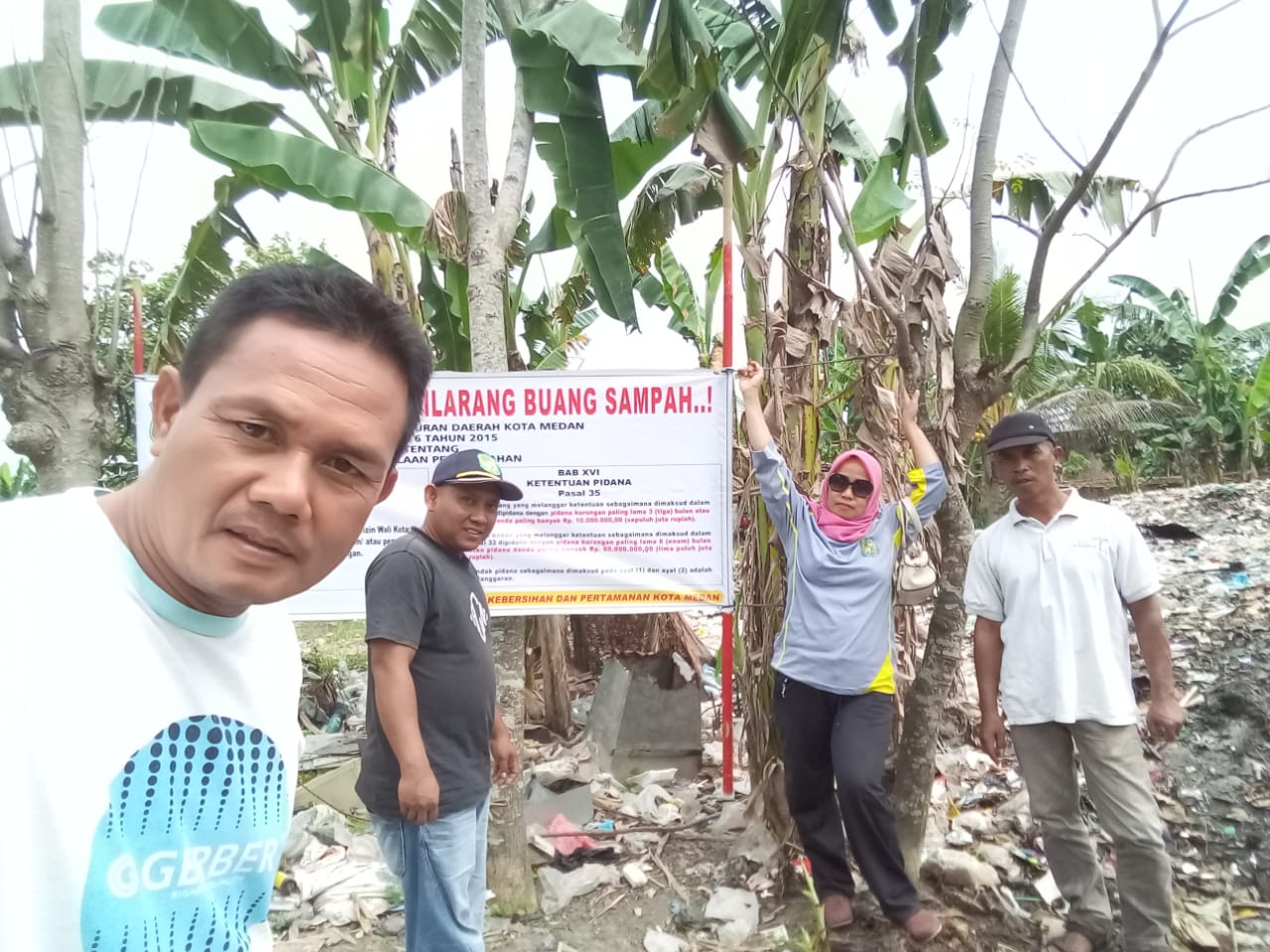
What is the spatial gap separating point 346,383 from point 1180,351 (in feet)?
65.1

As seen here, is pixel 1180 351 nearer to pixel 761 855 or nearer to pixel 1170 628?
pixel 1170 628

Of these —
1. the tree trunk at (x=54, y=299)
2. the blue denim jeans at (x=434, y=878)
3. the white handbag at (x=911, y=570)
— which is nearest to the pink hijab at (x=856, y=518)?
the white handbag at (x=911, y=570)

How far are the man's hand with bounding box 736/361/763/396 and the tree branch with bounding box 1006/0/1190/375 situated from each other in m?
0.96

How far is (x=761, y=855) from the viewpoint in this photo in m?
3.31

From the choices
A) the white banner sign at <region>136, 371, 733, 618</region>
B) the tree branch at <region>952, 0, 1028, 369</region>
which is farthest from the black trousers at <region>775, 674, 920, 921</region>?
the tree branch at <region>952, 0, 1028, 369</region>

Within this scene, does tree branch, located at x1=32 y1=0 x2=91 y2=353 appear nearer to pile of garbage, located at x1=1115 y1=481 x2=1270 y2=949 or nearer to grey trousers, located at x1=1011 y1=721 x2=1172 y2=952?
grey trousers, located at x1=1011 y1=721 x2=1172 y2=952

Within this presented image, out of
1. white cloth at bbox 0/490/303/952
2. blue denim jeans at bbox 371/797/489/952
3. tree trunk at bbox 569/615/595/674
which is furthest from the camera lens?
tree trunk at bbox 569/615/595/674

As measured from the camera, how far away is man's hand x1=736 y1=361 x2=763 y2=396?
3.19 metres

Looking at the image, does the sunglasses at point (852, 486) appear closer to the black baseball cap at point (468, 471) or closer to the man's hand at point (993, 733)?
the man's hand at point (993, 733)

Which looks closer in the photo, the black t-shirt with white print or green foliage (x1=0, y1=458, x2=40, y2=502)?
the black t-shirt with white print

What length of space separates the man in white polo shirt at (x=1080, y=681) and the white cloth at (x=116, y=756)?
2600 mm

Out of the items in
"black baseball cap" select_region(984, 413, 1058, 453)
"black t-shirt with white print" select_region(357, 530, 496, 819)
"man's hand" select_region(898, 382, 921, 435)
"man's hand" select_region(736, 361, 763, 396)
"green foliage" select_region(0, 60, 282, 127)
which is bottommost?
"black t-shirt with white print" select_region(357, 530, 496, 819)

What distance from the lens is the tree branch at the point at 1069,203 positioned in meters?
2.19

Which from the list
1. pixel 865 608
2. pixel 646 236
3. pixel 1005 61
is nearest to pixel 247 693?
pixel 865 608
